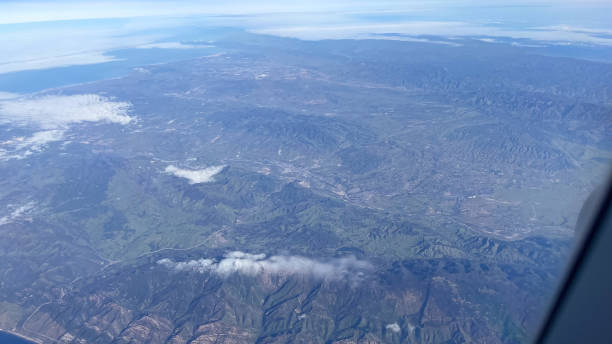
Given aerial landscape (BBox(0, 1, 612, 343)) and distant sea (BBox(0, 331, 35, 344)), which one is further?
aerial landscape (BBox(0, 1, 612, 343))

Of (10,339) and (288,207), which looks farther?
(288,207)

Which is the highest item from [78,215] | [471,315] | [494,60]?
[494,60]

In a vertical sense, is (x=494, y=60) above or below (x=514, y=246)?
above

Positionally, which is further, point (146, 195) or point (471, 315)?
point (146, 195)

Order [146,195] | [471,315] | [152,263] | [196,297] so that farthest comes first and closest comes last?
[146,195], [152,263], [196,297], [471,315]

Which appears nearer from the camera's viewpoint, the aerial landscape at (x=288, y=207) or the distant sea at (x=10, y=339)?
the distant sea at (x=10, y=339)

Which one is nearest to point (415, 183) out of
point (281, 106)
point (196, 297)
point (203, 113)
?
point (196, 297)

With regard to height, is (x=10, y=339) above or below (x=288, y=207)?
below

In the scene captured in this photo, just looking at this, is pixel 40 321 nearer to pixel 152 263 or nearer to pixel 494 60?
pixel 152 263
